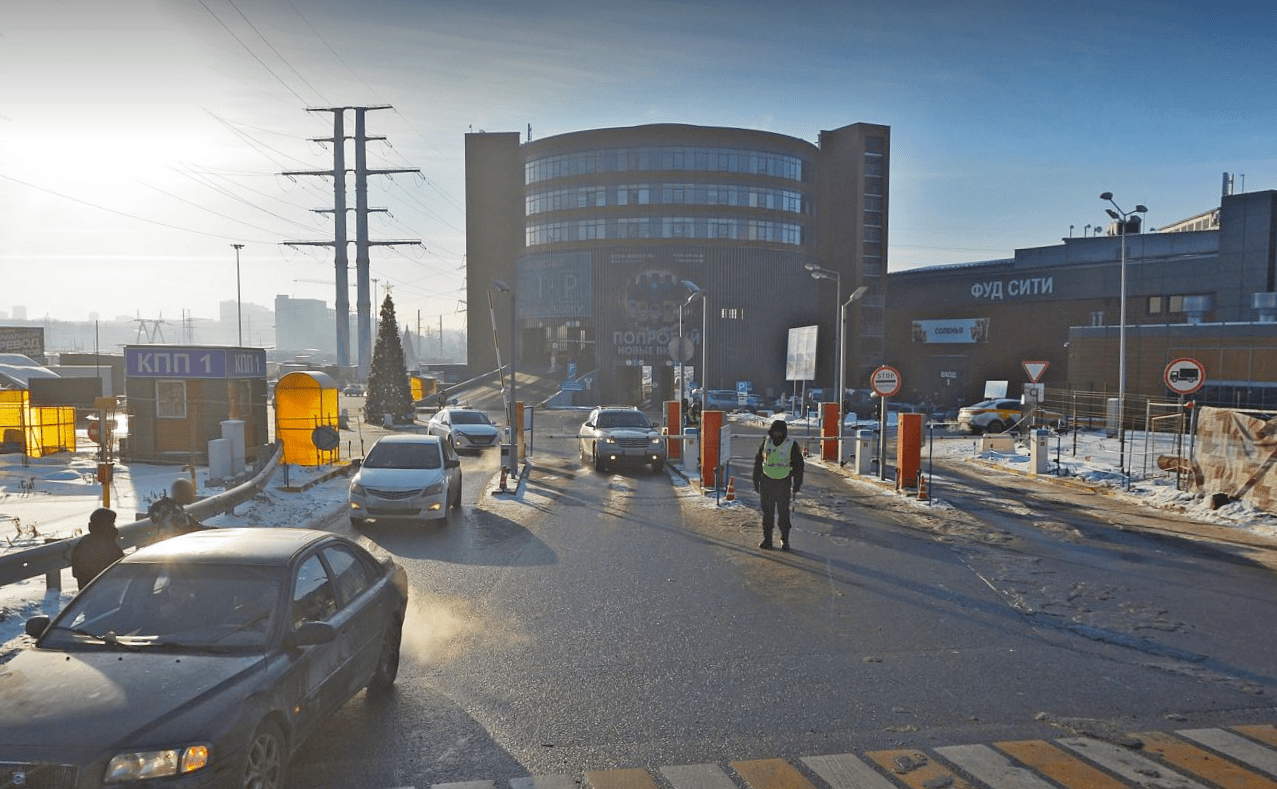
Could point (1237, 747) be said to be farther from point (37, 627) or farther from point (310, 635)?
point (37, 627)

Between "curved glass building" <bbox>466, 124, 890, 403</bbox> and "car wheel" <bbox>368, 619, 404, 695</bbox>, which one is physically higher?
"curved glass building" <bbox>466, 124, 890, 403</bbox>

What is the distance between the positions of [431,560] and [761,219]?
72.4 metres

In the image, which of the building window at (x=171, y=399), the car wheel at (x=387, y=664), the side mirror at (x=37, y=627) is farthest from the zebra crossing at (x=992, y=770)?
the building window at (x=171, y=399)

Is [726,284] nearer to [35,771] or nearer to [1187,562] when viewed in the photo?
[1187,562]

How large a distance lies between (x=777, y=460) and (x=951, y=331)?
2391 inches

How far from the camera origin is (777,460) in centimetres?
1278

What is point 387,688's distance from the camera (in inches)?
275

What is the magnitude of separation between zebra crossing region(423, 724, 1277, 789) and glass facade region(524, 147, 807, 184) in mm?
77639

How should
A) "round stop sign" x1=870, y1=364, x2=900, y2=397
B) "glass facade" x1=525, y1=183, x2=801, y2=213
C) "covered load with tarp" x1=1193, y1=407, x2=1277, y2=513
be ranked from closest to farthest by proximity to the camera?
1. "covered load with tarp" x1=1193, y1=407, x2=1277, y2=513
2. "round stop sign" x1=870, y1=364, x2=900, y2=397
3. "glass facade" x1=525, y1=183, x2=801, y2=213

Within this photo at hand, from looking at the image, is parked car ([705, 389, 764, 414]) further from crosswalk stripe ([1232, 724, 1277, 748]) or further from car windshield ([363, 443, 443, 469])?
crosswalk stripe ([1232, 724, 1277, 748])

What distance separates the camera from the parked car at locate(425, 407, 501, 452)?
101 feet

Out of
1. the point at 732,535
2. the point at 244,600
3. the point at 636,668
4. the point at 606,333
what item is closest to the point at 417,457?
the point at 732,535

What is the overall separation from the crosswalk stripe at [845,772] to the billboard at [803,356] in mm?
32816

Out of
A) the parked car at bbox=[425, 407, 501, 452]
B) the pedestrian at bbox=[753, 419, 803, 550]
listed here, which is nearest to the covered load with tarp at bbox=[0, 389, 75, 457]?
the parked car at bbox=[425, 407, 501, 452]
